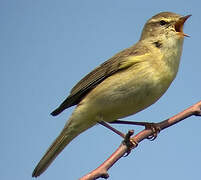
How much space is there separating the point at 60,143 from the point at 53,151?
5.8 inches

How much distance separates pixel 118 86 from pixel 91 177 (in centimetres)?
219

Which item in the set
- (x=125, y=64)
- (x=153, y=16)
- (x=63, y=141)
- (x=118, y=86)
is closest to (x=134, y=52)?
(x=125, y=64)

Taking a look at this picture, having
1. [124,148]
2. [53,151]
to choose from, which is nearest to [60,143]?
[53,151]

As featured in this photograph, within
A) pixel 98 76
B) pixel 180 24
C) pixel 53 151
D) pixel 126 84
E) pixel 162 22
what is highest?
pixel 162 22

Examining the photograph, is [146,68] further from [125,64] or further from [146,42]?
[146,42]

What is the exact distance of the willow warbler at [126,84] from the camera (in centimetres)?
454

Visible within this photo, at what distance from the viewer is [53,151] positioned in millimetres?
4738

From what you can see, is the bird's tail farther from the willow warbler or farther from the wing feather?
the wing feather

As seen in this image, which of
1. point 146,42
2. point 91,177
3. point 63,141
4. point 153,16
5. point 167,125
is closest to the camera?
point 91,177

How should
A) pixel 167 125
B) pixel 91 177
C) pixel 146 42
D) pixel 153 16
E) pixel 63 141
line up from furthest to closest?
pixel 153 16 → pixel 146 42 → pixel 63 141 → pixel 167 125 → pixel 91 177

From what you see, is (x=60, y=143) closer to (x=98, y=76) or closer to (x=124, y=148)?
(x=98, y=76)

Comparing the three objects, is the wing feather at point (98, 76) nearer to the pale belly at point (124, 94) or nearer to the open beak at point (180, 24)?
the pale belly at point (124, 94)

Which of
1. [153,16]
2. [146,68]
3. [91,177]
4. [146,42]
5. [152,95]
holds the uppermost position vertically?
[153,16]

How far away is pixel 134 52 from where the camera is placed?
16.6 feet
